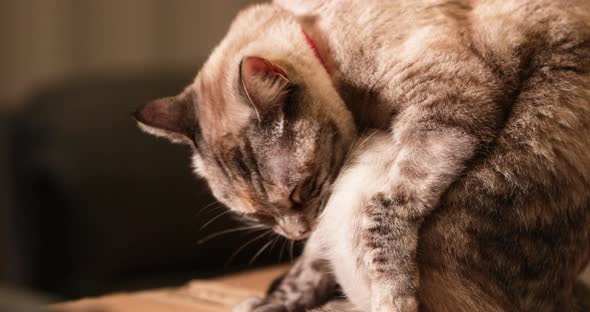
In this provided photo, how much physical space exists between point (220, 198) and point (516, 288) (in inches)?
20.8

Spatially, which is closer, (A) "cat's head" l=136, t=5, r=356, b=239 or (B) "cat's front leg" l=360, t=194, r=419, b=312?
(B) "cat's front leg" l=360, t=194, r=419, b=312

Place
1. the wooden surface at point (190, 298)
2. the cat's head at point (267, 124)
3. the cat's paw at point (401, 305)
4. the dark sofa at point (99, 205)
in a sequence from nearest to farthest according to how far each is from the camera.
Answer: the cat's paw at point (401, 305), the cat's head at point (267, 124), the wooden surface at point (190, 298), the dark sofa at point (99, 205)

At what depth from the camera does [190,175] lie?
213 cm

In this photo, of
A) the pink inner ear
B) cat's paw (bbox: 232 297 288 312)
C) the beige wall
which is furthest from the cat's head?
the beige wall

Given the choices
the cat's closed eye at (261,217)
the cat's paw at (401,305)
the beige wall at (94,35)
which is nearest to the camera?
the cat's paw at (401,305)

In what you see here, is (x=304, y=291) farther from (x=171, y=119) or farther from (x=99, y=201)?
(x=99, y=201)

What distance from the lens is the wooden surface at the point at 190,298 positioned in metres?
1.37

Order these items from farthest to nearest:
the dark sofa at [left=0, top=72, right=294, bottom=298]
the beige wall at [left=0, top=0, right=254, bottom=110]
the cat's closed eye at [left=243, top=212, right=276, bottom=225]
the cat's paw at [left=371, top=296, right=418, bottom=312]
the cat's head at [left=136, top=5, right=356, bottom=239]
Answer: the beige wall at [left=0, top=0, right=254, bottom=110] < the dark sofa at [left=0, top=72, right=294, bottom=298] < the cat's closed eye at [left=243, top=212, right=276, bottom=225] < the cat's head at [left=136, top=5, right=356, bottom=239] < the cat's paw at [left=371, top=296, right=418, bottom=312]

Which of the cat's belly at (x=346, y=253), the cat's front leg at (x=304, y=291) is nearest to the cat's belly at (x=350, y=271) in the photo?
the cat's belly at (x=346, y=253)

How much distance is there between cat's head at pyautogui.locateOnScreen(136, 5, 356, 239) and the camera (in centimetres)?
115

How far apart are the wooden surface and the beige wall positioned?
1715 millimetres

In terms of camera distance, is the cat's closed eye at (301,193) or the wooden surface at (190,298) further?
the wooden surface at (190,298)

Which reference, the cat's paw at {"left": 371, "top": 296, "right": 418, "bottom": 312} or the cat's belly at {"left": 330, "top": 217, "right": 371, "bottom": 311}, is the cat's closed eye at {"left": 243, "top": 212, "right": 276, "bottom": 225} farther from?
the cat's paw at {"left": 371, "top": 296, "right": 418, "bottom": 312}

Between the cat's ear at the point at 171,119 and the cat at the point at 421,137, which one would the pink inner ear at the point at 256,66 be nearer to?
the cat at the point at 421,137
